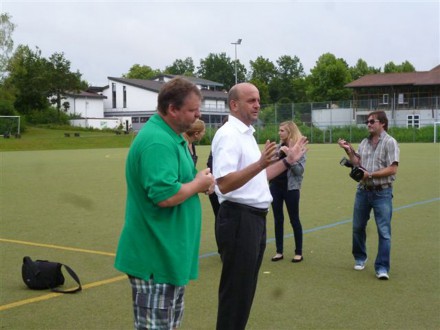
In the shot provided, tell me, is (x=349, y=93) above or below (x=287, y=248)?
above

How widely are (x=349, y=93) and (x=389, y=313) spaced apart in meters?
93.1

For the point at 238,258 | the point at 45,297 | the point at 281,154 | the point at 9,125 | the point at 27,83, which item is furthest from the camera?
the point at 27,83

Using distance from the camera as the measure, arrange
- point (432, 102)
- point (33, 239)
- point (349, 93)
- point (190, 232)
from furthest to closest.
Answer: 1. point (349, 93)
2. point (432, 102)
3. point (33, 239)
4. point (190, 232)

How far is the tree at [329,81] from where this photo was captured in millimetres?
96375

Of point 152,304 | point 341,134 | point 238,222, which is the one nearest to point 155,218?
point 152,304

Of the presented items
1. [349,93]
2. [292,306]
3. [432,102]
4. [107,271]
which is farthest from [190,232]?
[349,93]

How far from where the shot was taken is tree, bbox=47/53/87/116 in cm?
7338

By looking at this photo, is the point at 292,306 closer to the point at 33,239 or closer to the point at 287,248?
the point at 287,248

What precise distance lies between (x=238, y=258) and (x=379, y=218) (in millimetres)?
3305

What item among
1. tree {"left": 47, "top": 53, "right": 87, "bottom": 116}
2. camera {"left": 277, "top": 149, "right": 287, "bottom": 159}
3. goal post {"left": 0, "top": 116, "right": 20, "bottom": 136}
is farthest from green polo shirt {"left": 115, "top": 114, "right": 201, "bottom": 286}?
tree {"left": 47, "top": 53, "right": 87, "bottom": 116}

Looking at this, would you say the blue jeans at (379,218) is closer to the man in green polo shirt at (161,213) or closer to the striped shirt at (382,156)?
the striped shirt at (382,156)

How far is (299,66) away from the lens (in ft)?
437

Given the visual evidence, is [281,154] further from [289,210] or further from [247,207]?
[289,210]

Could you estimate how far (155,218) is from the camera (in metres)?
3.50
